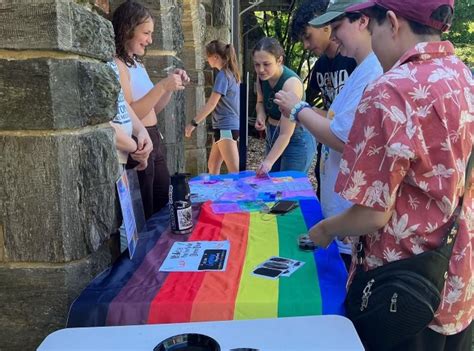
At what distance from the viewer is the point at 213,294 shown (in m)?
1.45

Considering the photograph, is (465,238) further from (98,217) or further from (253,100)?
(253,100)

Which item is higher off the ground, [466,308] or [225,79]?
[225,79]

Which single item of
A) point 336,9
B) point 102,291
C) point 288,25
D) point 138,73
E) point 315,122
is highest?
point 288,25

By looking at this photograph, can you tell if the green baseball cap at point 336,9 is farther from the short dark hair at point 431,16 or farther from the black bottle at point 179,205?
the black bottle at point 179,205

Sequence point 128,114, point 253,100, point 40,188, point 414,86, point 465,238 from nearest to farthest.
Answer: point 414,86 → point 465,238 → point 40,188 → point 128,114 → point 253,100

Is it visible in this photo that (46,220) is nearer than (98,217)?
Yes

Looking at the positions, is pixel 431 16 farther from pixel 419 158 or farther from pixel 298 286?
pixel 298 286

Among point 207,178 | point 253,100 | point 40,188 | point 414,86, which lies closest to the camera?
Answer: point 414,86

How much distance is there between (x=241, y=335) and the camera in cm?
110

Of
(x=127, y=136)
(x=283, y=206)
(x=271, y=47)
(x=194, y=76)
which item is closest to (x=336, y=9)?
(x=283, y=206)

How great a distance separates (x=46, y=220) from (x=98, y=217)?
20 cm

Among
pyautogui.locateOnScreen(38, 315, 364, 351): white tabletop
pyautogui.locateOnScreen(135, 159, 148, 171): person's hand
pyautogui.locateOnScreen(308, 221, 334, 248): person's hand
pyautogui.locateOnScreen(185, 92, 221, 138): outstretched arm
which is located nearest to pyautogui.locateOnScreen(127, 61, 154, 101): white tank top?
pyautogui.locateOnScreen(135, 159, 148, 171): person's hand

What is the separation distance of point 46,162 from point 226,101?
402cm

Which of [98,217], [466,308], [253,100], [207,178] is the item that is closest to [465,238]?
[466,308]
